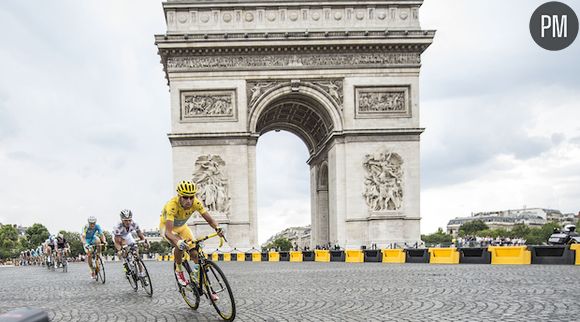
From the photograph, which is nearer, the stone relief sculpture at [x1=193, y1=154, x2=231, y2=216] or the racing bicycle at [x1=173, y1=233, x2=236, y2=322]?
the racing bicycle at [x1=173, y1=233, x2=236, y2=322]

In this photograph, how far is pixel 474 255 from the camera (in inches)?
845

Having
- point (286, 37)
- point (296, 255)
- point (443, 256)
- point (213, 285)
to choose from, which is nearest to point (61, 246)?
point (296, 255)

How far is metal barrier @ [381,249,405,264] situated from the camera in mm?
24828

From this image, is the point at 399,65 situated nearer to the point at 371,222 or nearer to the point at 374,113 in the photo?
the point at 374,113

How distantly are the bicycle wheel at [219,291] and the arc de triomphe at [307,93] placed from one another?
27506 millimetres

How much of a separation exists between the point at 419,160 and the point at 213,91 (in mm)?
12007

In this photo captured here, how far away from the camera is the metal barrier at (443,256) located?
72.0 ft

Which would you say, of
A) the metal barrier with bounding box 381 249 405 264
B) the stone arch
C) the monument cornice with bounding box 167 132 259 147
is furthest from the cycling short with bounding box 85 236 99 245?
the stone arch

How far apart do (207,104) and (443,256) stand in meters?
17.6

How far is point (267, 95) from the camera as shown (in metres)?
35.9

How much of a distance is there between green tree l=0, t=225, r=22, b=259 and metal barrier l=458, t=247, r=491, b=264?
98.7 meters

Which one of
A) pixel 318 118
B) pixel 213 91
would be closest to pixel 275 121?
pixel 318 118

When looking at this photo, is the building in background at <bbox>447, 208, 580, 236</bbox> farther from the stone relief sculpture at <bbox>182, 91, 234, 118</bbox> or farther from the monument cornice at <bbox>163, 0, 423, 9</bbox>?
the stone relief sculpture at <bbox>182, 91, 234, 118</bbox>

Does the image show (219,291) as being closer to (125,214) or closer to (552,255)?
(125,214)
